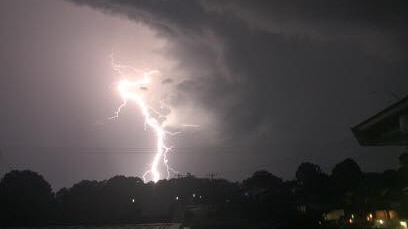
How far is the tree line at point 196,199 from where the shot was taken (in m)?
41.3

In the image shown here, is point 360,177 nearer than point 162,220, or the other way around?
point 162,220

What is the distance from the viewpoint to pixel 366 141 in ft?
22.5

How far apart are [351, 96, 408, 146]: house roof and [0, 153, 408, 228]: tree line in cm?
2334

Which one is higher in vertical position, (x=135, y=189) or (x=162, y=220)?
(x=135, y=189)

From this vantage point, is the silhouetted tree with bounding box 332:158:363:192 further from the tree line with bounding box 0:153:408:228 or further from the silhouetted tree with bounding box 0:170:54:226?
the silhouetted tree with bounding box 0:170:54:226

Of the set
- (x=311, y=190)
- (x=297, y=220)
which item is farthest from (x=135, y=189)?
(x=297, y=220)

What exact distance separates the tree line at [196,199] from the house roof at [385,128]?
76.6 ft

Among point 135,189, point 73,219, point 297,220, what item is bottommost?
point 297,220

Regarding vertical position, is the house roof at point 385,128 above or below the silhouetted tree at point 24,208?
below

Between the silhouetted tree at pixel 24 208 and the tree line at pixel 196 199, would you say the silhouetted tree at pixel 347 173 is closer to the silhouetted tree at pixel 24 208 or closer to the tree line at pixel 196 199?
the tree line at pixel 196 199

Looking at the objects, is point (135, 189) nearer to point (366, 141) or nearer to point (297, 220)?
point (297, 220)

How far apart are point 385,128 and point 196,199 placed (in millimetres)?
74846

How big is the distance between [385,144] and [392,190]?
4586cm

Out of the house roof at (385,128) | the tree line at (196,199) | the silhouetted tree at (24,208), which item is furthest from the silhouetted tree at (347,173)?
the house roof at (385,128)
